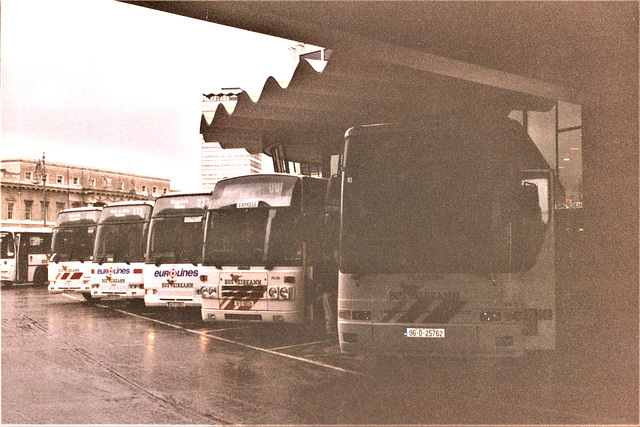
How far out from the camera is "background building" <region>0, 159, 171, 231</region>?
33.1m

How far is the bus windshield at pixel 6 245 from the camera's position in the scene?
35375 millimetres

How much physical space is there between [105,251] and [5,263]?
1806cm

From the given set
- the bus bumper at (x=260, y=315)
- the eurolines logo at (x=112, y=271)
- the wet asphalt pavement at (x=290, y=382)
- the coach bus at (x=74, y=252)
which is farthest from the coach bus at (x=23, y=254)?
the bus bumper at (x=260, y=315)

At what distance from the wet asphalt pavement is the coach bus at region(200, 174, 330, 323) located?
0.69 m

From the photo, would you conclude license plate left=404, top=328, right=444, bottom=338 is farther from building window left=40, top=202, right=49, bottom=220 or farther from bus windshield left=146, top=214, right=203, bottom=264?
building window left=40, top=202, right=49, bottom=220

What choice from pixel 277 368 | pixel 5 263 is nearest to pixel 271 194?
pixel 277 368

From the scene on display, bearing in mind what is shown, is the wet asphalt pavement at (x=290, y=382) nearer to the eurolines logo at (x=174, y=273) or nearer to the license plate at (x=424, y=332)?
the license plate at (x=424, y=332)

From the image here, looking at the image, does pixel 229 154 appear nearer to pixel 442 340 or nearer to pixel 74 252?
pixel 74 252

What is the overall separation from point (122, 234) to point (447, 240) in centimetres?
1442

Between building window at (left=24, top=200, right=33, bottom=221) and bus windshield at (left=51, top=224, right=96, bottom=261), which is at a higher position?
building window at (left=24, top=200, right=33, bottom=221)

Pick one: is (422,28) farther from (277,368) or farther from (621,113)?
(277,368)

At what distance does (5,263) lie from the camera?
36.1m

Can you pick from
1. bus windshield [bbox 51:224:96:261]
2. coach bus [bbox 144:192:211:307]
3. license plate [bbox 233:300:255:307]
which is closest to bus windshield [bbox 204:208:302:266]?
license plate [bbox 233:300:255:307]

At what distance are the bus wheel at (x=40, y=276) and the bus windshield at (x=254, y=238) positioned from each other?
26.7 metres
